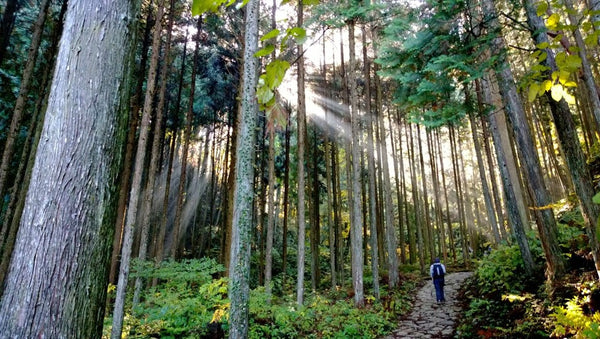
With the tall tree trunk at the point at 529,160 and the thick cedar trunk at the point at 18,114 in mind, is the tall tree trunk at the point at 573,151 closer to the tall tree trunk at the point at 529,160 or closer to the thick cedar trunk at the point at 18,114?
the tall tree trunk at the point at 529,160

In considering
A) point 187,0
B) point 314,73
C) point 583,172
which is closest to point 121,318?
point 583,172

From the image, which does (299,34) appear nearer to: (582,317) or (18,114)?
(582,317)

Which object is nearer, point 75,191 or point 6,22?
point 75,191

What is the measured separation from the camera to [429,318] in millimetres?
8180

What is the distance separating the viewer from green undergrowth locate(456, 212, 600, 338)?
423cm

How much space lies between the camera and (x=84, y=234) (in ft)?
4.22

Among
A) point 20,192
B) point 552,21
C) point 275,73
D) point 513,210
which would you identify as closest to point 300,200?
point 513,210

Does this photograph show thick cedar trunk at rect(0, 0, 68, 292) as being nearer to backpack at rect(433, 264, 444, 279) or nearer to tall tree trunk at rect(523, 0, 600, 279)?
tall tree trunk at rect(523, 0, 600, 279)

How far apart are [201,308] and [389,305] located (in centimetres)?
579

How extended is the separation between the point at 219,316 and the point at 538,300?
6.14m

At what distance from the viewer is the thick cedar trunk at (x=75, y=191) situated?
1.20 metres

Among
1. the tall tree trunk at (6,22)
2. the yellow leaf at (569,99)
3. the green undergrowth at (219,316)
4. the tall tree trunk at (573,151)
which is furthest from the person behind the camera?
the tall tree trunk at (6,22)

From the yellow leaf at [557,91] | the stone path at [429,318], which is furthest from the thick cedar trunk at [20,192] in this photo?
the stone path at [429,318]

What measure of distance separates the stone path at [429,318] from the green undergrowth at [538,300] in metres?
0.39
